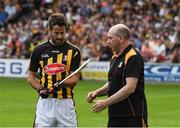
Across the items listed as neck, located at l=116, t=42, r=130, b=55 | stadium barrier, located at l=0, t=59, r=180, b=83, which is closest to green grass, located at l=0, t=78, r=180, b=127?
stadium barrier, located at l=0, t=59, r=180, b=83

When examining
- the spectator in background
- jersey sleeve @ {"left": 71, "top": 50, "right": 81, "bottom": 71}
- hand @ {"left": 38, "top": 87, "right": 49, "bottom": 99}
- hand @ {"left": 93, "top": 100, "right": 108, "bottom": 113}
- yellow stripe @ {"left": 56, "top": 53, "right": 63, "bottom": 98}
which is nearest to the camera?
hand @ {"left": 93, "top": 100, "right": 108, "bottom": 113}

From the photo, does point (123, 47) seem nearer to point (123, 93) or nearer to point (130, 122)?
point (123, 93)

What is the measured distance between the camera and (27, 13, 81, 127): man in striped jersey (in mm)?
9305

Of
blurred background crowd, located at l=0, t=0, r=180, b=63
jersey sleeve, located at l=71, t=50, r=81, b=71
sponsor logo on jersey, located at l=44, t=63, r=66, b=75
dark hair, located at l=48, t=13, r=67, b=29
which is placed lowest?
blurred background crowd, located at l=0, t=0, r=180, b=63

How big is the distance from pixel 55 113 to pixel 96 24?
23609 millimetres

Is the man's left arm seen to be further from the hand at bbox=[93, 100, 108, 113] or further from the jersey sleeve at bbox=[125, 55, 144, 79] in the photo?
the jersey sleeve at bbox=[125, 55, 144, 79]

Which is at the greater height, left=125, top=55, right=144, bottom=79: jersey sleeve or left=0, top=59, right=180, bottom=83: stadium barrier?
left=125, top=55, right=144, bottom=79: jersey sleeve

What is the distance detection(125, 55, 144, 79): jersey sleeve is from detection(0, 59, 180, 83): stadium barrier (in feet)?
62.3

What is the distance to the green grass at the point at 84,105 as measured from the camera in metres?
15.9

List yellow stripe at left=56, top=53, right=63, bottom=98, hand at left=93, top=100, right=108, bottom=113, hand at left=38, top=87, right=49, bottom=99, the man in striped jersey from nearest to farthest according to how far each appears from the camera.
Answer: hand at left=93, top=100, right=108, bottom=113
hand at left=38, top=87, right=49, bottom=99
the man in striped jersey
yellow stripe at left=56, top=53, right=63, bottom=98

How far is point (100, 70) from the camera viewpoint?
2838cm

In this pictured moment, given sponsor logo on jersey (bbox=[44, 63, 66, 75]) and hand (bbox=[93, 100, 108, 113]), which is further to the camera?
sponsor logo on jersey (bbox=[44, 63, 66, 75])

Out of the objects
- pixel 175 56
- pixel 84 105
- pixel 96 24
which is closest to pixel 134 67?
pixel 84 105

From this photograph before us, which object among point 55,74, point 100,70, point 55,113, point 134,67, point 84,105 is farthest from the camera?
point 100,70
